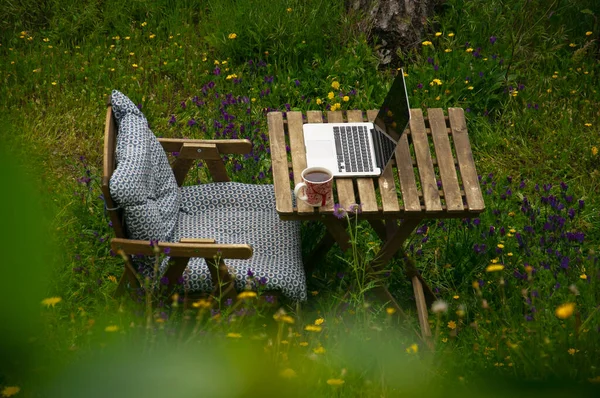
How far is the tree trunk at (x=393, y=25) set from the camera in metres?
4.99

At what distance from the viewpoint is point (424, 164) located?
3.00m

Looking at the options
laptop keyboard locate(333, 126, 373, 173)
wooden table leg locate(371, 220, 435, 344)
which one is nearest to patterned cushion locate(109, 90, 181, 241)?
laptop keyboard locate(333, 126, 373, 173)

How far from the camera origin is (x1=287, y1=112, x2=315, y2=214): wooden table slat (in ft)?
9.05

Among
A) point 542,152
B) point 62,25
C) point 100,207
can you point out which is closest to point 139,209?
point 100,207

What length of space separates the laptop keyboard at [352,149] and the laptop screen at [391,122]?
50mm

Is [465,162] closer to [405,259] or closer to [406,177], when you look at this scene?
[406,177]

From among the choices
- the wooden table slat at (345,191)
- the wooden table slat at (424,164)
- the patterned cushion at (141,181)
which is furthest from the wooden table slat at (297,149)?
the patterned cushion at (141,181)

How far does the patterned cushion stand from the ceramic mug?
0.62 metres

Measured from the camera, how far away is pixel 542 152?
4.37 meters

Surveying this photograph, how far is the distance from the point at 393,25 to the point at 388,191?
8.15 ft

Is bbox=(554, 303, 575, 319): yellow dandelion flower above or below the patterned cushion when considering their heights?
below

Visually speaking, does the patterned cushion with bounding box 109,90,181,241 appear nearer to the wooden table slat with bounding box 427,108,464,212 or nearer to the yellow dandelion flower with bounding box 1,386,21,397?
the wooden table slat with bounding box 427,108,464,212

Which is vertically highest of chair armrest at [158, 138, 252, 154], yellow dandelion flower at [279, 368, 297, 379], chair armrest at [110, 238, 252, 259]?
chair armrest at [158, 138, 252, 154]

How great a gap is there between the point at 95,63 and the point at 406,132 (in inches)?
105
